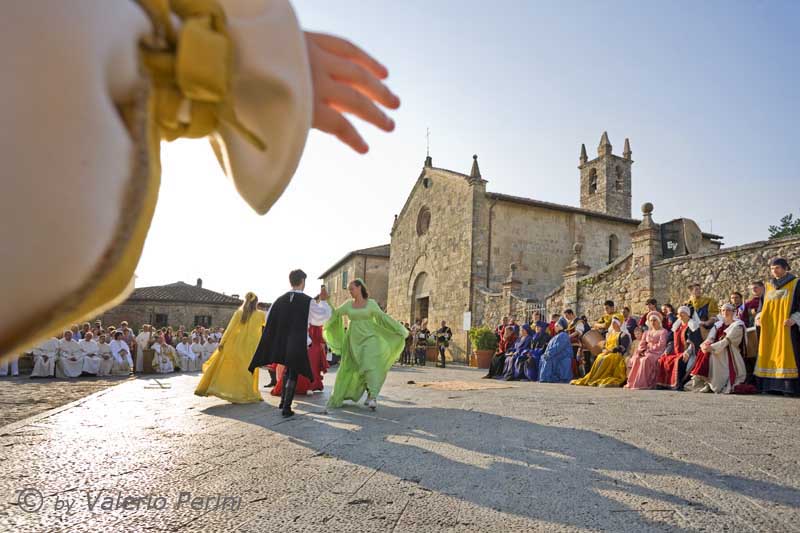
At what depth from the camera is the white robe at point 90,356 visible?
47.6 feet

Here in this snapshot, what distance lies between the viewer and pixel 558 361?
13.4 metres

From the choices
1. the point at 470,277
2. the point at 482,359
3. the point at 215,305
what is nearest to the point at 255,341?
the point at 482,359

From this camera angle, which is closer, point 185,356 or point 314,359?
point 314,359

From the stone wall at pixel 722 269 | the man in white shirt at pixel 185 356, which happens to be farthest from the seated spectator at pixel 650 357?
the man in white shirt at pixel 185 356

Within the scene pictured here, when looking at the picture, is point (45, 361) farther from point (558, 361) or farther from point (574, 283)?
point (574, 283)

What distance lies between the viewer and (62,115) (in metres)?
0.69

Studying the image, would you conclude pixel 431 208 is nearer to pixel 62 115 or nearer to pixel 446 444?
pixel 446 444

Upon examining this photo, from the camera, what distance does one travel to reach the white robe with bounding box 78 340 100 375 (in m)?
14.5

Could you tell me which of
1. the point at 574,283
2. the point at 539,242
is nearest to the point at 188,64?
the point at 574,283

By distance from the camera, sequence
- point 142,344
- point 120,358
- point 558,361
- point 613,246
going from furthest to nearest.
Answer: point 613,246 < point 142,344 < point 120,358 < point 558,361

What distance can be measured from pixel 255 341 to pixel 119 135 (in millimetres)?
7480

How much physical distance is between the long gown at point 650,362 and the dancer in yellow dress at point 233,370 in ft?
25.1

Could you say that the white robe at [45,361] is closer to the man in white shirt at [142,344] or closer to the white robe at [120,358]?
the white robe at [120,358]

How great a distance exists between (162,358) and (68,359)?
3211 millimetres
